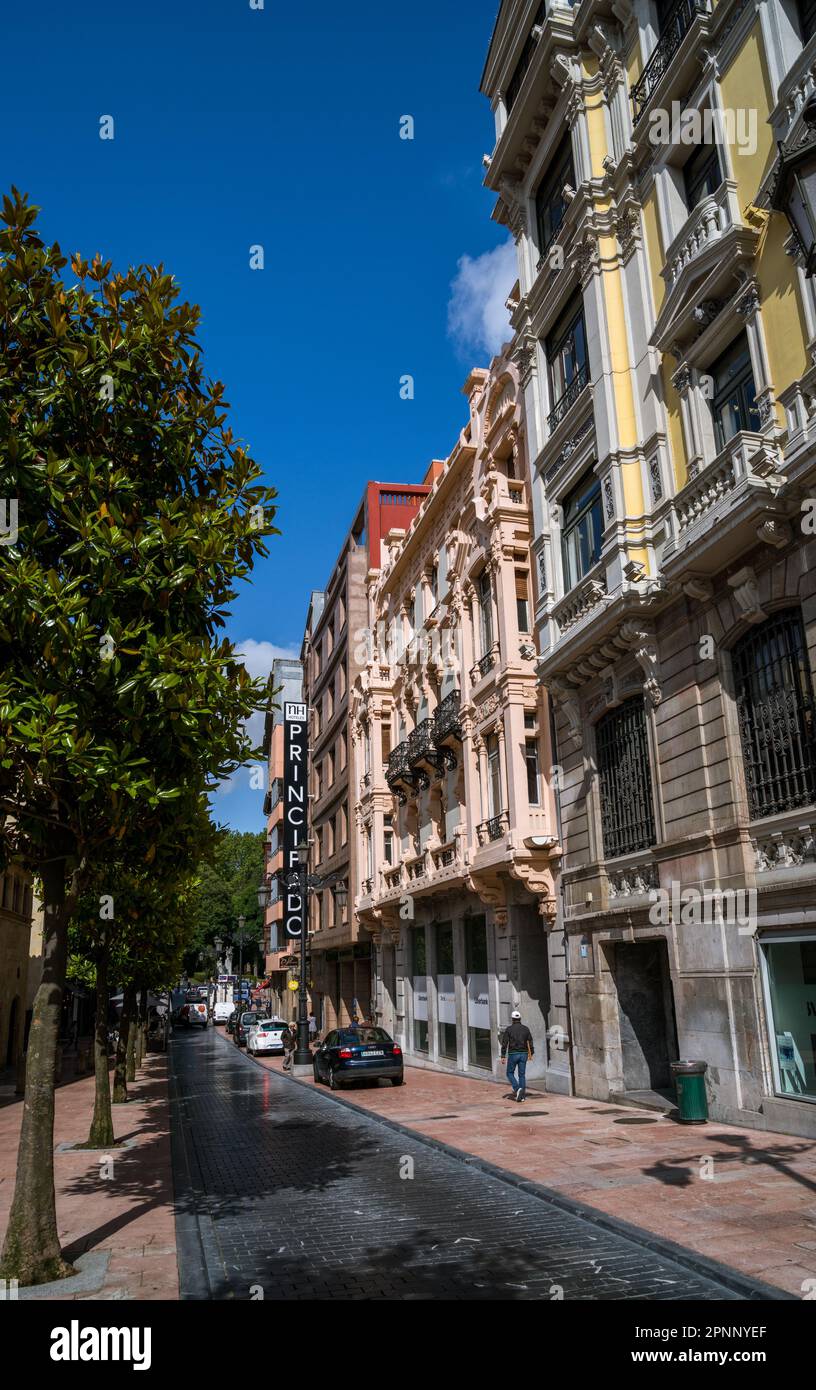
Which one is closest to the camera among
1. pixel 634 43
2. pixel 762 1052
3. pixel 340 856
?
pixel 762 1052

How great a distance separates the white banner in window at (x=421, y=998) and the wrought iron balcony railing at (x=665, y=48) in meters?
23.4

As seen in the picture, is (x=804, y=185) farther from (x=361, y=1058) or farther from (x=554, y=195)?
(x=361, y=1058)

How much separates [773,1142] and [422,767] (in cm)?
1831

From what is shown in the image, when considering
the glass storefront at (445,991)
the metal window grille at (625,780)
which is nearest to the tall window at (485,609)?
the metal window grille at (625,780)

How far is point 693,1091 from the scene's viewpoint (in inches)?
530

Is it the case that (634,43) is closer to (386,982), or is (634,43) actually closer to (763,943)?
(763,943)

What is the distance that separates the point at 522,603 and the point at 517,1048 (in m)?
10.0

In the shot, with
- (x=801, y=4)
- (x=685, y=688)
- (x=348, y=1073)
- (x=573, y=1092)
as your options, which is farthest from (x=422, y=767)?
(x=801, y=4)

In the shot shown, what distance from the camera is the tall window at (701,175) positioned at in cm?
1512

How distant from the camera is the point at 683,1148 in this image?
1195cm

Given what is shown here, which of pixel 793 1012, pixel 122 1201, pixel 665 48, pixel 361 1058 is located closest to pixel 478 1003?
pixel 361 1058

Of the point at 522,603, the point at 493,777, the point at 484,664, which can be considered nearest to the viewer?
the point at 522,603

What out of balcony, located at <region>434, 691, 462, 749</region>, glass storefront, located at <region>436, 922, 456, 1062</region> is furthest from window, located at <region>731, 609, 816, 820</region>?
glass storefront, located at <region>436, 922, 456, 1062</region>

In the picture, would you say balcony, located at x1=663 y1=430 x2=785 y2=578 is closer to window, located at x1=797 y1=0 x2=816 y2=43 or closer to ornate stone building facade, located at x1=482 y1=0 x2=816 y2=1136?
ornate stone building facade, located at x1=482 y1=0 x2=816 y2=1136
